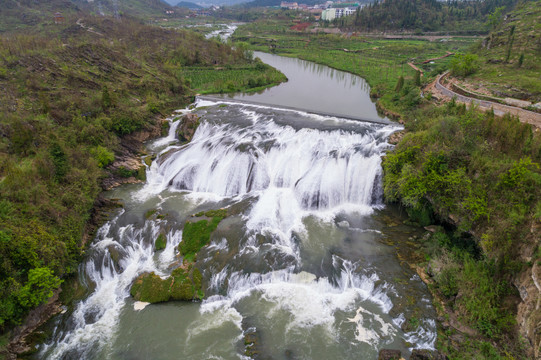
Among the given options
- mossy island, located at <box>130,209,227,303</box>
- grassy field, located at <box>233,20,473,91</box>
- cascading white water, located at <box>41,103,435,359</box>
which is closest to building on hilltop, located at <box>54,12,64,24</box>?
grassy field, located at <box>233,20,473,91</box>

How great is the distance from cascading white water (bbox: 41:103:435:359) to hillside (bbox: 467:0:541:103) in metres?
14.8

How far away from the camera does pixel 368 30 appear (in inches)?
4434

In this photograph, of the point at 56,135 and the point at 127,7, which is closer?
the point at 56,135

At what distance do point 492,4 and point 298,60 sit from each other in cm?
8392

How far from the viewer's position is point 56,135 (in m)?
24.8

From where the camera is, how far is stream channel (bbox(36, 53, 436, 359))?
14.2 m

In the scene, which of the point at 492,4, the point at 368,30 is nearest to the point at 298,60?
the point at 368,30

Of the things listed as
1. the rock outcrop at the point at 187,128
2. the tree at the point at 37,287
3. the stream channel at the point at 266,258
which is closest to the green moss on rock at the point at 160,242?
the stream channel at the point at 266,258

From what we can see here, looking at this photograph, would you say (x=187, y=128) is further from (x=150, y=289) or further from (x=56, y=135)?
(x=150, y=289)

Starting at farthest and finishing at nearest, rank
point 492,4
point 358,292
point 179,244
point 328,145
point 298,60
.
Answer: point 492,4
point 298,60
point 328,145
point 179,244
point 358,292

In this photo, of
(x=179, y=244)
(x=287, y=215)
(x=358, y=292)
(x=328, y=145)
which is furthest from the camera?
(x=328, y=145)

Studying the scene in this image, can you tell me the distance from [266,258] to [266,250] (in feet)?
2.23

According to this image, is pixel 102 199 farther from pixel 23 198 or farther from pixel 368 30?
pixel 368 30

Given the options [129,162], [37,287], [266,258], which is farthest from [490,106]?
[37,287]
